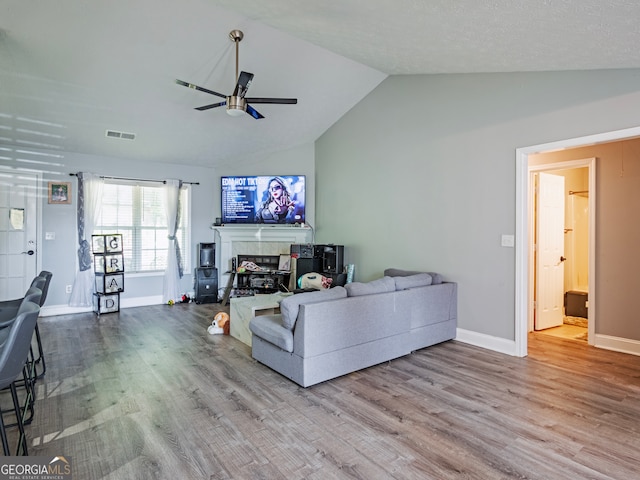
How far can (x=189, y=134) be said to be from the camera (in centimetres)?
566

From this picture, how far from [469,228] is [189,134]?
14.2 feet

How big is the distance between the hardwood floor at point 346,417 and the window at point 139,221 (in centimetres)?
262

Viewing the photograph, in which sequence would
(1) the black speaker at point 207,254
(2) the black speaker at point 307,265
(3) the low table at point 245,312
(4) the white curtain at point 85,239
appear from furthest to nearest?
(1) the black speaker at point 207,254, (2) the black speaker at point 307,265, (4) the white curtain at point 85,239, (3) the low table at point 245,312

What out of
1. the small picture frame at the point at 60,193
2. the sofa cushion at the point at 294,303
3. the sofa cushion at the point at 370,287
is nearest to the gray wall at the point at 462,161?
the sofa cushion at the point at 370,287

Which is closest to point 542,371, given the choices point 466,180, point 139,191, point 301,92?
point 466,180

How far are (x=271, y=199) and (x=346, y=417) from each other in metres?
4.72

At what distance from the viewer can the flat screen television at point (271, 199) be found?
6.67m

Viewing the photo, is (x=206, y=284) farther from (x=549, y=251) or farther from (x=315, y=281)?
(x=549, y=251)

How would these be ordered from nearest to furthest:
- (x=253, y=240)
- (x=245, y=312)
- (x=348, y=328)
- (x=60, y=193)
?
(x=348, y=328) < (x=245, y=312) < (x=60, y=193) < (x=253, y=240)

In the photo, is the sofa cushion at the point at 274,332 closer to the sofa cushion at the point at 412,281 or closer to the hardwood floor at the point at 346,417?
the hardwood floor at the point at 346,417

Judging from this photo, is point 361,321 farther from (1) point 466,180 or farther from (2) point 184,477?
(1) point 466,180

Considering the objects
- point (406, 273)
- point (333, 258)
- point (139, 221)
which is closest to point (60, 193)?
point (139, 221)

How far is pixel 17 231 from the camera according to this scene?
5.41 meters

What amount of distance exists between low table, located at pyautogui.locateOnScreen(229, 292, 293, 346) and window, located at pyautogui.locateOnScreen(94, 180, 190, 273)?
9.27 ft
